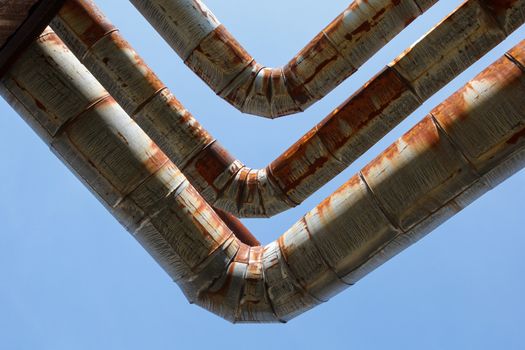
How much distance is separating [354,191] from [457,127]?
4.03ft

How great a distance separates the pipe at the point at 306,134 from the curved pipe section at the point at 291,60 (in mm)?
584

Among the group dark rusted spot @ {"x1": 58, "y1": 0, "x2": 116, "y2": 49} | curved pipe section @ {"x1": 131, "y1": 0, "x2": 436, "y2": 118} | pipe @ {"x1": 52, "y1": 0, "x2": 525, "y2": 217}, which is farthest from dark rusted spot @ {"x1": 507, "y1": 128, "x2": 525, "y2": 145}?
dark rusted spot @ {"x1": 58, "y1": 0, "x2": 116, "y2": 49}

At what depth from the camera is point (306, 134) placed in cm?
755

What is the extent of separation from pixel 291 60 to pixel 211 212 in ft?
7.63

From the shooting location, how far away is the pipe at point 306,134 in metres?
6.95

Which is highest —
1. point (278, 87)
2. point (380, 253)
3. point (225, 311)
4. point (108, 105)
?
point (108, 105)

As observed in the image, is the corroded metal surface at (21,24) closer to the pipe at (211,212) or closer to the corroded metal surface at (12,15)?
the corroded metal surface at (12,15)

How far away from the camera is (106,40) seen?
768 centimetres

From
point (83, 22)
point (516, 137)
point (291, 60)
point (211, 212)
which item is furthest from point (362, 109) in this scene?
point (83, 22)

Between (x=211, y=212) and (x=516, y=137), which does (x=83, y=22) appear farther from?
(x=516, y=137)

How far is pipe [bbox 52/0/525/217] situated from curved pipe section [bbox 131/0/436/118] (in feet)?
1.92

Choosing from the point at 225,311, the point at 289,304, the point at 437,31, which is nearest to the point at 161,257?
the point at 225,311

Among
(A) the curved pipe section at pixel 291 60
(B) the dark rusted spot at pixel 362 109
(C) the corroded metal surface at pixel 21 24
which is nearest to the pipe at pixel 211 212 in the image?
(C) the corroded metal surface at pixel 21 24

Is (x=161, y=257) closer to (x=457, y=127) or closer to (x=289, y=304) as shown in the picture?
(x=289, y=304)
